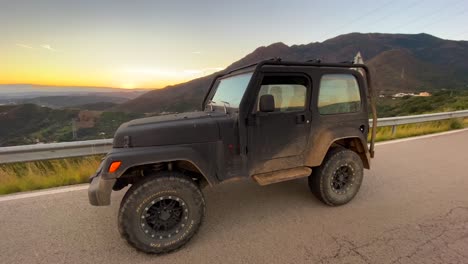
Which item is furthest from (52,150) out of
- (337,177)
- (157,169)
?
(337,177)

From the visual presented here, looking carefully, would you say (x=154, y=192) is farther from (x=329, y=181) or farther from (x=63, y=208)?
(x=329, y=181)

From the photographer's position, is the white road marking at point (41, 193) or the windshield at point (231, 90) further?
the white road marking at point (41, 193)

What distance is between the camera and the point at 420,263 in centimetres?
226

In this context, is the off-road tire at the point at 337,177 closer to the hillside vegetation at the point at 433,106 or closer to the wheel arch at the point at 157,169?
the wheel arch at the point at 157,169

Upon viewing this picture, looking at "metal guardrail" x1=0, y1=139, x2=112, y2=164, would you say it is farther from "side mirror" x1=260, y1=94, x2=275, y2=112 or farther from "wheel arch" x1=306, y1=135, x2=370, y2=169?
"wheel arch" x1=306, y1=135, x2=370, y2=169

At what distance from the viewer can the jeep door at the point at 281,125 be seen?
290 cm

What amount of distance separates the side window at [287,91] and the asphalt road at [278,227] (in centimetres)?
144

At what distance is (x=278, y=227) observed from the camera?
2900mm

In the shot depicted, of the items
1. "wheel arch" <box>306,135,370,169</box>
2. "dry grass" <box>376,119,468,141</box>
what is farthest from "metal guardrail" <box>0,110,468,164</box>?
"dry grass" <box>376,119,468,141</box>

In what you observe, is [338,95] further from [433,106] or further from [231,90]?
[433,106]

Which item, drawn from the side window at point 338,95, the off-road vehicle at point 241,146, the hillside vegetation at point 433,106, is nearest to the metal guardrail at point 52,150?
the off-road vehicle at point 241,146

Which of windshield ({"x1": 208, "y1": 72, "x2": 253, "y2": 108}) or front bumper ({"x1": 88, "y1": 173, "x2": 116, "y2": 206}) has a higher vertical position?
windshield ({"x1": 208, "y1": 72, "x2": 253, "y2": 108})

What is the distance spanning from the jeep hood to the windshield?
19.5 inches

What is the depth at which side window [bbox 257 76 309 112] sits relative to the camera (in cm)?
299
